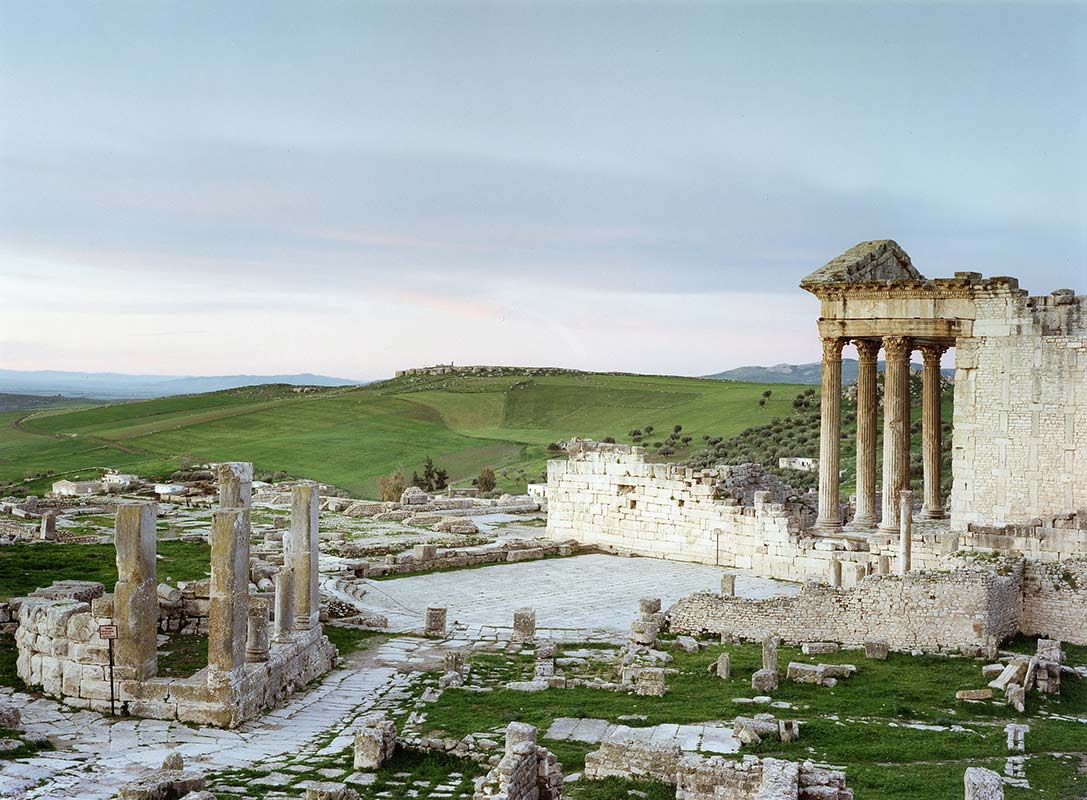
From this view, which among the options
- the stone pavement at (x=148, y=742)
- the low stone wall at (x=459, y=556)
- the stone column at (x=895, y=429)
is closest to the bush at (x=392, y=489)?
the low stone wall at (x=459, y=556)

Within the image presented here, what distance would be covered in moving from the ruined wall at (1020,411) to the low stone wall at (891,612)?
235 inches

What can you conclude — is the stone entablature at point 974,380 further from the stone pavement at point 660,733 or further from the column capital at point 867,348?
the stone pavement at point 660,733

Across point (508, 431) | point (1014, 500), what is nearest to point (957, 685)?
point (1014, 500)

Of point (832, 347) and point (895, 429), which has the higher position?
point (832, 347)

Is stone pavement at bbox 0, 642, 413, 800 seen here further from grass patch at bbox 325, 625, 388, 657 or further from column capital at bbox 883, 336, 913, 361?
column capital at bbox 883, 336, 913, 361

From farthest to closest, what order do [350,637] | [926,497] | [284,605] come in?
[926,497] < [350,637] < [284,605]

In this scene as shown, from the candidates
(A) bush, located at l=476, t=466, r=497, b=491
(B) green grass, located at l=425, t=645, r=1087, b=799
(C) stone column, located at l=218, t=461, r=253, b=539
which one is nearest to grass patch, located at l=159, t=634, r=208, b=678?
(C) stone column, located at l=218, t=461, r=253, b=539

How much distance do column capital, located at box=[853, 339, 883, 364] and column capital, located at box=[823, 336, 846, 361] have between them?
412mm

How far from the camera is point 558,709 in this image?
16406 millimetres

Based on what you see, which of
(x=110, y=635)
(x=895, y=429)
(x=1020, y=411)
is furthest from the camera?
(x=895, y=429)

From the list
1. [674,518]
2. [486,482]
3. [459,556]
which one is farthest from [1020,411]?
[486,482]

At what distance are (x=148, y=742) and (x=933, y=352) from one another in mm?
23046

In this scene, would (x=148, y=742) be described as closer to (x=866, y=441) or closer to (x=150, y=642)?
(x=150, y=642)

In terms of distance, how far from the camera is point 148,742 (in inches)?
574
